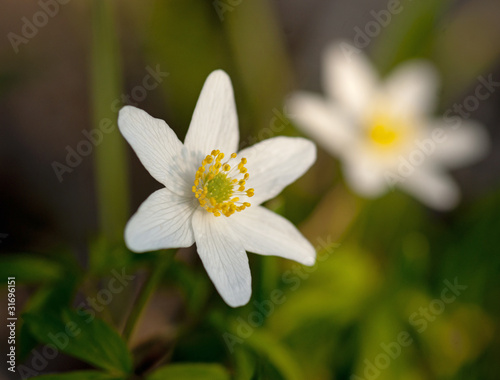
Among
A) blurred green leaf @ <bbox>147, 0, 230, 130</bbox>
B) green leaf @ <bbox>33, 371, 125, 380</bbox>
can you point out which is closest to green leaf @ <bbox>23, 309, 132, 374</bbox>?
green leaf @ <bbox>33, 371, 125, 380</bbox>

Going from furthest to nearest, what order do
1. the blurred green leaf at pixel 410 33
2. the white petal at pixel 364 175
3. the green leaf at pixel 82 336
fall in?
the blurred green leaf at pixel 410 33
the white petal at pixel 364 175
the green leaf at pixel 82 336

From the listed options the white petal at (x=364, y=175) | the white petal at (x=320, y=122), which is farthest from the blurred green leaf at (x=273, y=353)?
the white petal at (x=320, y=122)

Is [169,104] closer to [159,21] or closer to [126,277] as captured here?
[159,21]

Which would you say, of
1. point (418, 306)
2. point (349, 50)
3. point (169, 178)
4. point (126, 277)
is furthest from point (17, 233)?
point (349, 50)

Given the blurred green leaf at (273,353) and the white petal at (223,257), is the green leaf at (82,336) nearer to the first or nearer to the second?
the white petal at (223,257)

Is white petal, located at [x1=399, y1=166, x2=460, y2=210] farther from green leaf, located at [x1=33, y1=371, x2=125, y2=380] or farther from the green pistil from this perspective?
green leaf, located at [x1=33, y1=371, x2=125, y2=380]

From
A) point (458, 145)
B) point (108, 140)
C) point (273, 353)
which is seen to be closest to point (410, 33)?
point (458, 145)

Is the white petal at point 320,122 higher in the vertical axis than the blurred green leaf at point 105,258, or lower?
higher

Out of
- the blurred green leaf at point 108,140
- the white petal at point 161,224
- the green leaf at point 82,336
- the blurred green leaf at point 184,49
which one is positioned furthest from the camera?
the blurred green leaf at point 184,49
